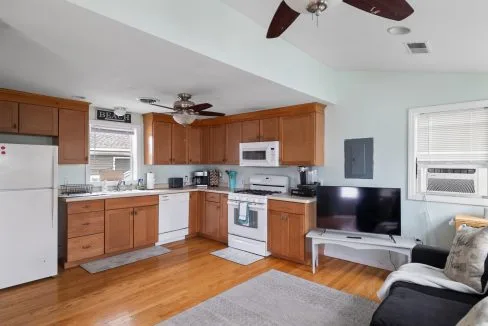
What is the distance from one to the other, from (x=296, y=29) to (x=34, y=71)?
104 inches

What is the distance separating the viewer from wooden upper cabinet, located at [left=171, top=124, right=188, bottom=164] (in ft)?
17.5

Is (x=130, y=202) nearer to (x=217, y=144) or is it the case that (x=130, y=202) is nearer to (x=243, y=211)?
(x=243, y=211)

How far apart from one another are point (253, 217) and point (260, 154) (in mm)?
1025

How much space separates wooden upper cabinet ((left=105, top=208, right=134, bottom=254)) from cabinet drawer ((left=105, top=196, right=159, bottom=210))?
0.06 m

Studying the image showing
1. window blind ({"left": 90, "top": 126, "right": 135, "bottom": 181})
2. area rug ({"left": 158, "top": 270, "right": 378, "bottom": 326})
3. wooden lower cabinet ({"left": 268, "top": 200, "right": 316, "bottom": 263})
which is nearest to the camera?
area rug ({"left": 158, "top": 270, "right": 378, "bottom": 326})

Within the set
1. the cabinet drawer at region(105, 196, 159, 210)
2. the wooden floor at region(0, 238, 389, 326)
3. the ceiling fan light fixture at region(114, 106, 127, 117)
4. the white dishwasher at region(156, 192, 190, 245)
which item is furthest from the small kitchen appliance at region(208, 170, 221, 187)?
the ceiling fan light fixture at region(114, 106, 127, 117)

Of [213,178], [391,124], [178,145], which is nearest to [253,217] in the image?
[213,178]

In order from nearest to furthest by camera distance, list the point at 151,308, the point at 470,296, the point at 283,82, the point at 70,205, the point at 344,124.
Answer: the point at 470,296 < the point at 151,308 < the point at 283,82 < the point at 70,205 < the point at 344,124

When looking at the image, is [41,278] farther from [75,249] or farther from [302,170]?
[302,170]

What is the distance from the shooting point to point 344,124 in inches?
160

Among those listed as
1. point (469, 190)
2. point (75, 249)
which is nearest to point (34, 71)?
point (75, 249)

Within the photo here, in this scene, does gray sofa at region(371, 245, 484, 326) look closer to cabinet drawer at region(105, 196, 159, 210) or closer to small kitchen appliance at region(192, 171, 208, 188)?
cabinet drawer at region(105, 196, 159, 210)

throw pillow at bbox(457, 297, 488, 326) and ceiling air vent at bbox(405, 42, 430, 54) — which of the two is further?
ceiling air vent at bbox(405, 42, 430, 54)

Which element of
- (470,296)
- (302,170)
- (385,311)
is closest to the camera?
(385,311)
